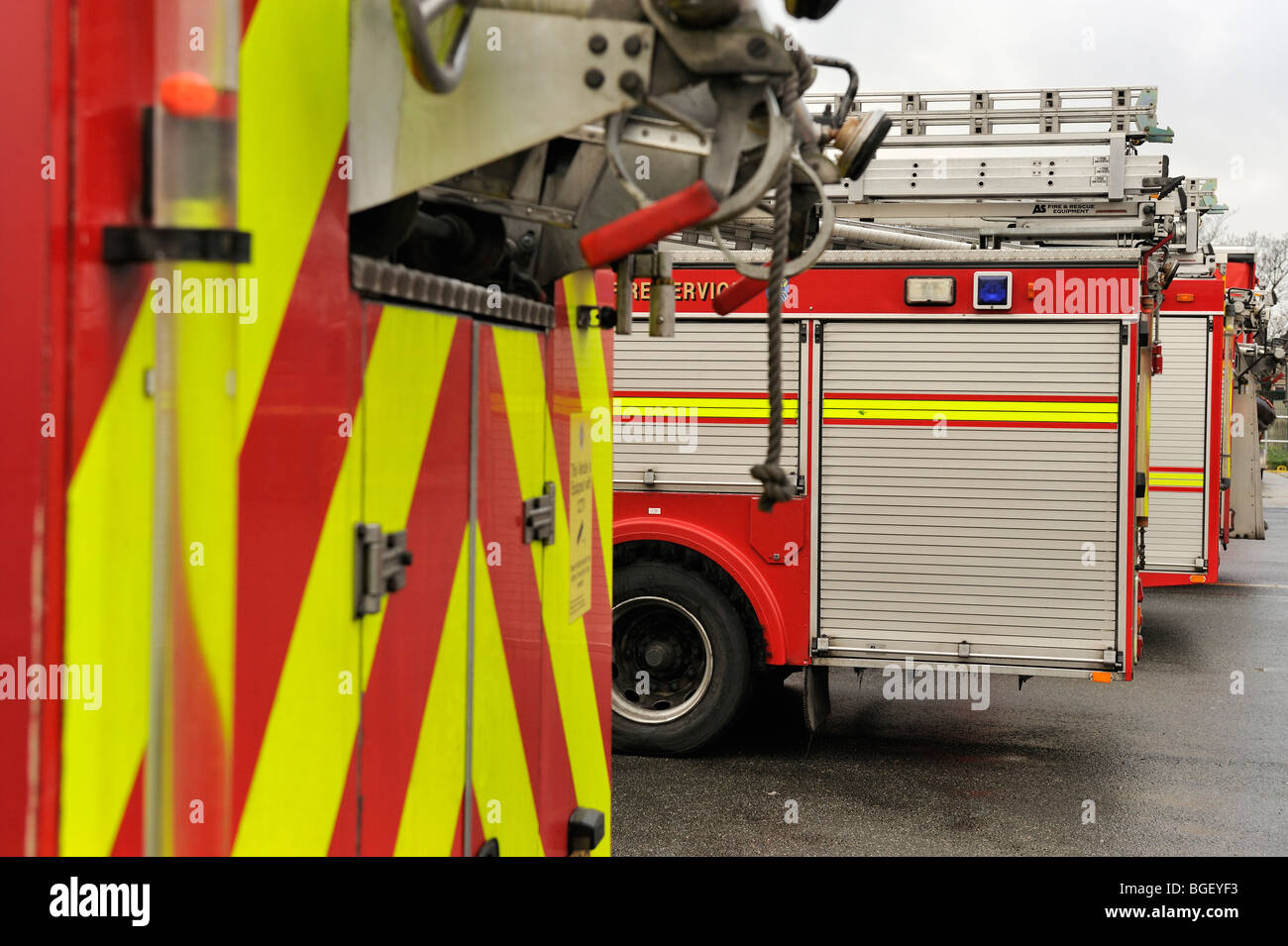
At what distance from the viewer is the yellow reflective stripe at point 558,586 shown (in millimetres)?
2236

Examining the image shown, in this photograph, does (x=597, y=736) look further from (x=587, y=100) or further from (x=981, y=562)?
(x=981, y=562)

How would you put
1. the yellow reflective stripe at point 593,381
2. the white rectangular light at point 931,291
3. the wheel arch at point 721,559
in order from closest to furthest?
1. the yellow reflective stripe at point 593,381
2. the white rectangular light at point 931,291
3. the wheel arch at point 721,559

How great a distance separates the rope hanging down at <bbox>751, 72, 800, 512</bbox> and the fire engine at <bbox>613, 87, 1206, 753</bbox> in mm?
4546

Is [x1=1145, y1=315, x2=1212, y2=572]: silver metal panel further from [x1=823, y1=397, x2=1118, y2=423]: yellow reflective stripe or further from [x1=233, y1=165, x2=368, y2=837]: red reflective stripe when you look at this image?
[x1=233, y1=165, x2=368, y2=837]: red reflective stripe

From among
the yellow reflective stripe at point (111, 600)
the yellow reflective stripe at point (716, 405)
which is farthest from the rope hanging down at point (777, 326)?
the yellow reflective stripe at point (716, 405)

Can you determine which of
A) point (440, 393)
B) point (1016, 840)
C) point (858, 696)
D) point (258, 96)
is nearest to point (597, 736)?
point (440, 393)

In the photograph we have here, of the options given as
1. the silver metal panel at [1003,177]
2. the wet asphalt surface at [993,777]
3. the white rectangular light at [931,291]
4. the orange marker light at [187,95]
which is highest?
the silver metal panel at [1003,177]

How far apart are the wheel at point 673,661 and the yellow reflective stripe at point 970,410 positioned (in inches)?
43.1

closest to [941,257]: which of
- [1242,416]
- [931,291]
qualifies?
[931,291]

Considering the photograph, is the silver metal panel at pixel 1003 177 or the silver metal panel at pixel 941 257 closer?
the silver metal panel at pixel 941 257

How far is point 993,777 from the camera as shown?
655cm

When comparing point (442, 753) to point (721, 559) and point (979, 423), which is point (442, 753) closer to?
point (721, 559)

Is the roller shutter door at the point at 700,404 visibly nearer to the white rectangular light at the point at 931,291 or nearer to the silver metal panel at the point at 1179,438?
the white rectangular light at the point at 931,291

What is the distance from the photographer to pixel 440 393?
1914 millimetres
